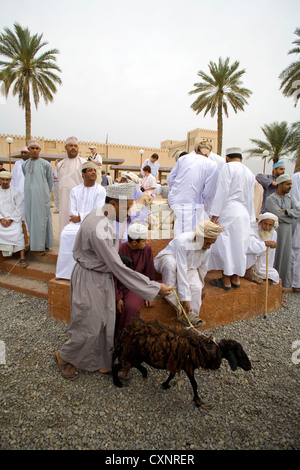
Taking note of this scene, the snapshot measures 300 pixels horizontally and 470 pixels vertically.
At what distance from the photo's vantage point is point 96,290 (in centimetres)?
261

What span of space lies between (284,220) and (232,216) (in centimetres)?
150

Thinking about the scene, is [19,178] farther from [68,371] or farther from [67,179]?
[68,371]

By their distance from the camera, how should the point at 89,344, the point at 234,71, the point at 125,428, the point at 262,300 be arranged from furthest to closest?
the point at 234,71 < the point at 262,300 < the point at 89,344 < the point at 125,428

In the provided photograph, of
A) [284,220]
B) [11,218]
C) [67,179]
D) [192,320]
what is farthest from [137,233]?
[11,218]

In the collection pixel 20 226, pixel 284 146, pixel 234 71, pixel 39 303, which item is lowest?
pixel 39 303

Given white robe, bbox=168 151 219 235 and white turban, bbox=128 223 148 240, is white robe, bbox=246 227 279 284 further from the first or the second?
white turban, bbox=128 223 148 240

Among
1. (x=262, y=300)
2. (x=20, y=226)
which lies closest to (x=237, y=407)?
(x=262, y=300)

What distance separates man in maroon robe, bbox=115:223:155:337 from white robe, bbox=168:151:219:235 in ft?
3.81

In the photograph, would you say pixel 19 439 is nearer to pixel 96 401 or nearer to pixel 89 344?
pixel 96 401

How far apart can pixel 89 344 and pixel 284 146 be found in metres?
20.1

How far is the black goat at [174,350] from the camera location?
92.2 inches

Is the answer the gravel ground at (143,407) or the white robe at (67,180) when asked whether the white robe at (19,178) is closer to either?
the white robe at (67,180)

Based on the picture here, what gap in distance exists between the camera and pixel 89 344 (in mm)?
2645

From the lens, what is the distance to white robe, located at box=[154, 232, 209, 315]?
3240mm
